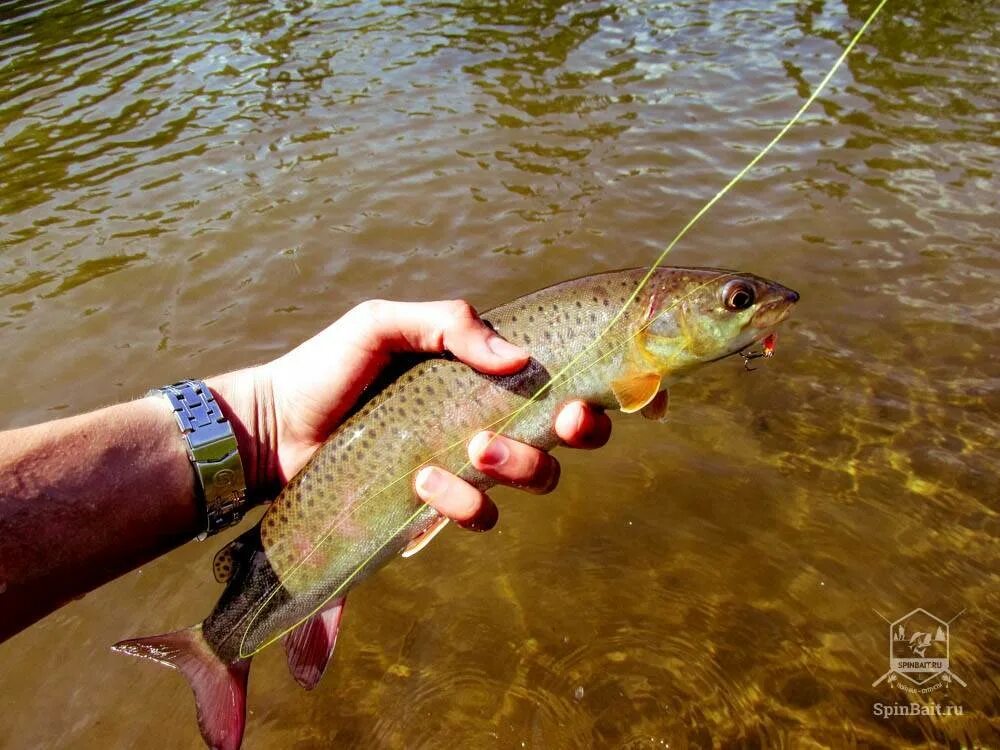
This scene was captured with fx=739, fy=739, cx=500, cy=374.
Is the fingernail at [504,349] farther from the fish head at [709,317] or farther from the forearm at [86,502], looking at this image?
the forearm at [86,502]

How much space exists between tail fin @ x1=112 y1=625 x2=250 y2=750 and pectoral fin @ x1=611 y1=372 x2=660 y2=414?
2.04 m

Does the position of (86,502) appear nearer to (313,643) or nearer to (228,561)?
(228,561)

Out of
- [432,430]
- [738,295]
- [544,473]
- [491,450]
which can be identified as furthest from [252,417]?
[738,295]

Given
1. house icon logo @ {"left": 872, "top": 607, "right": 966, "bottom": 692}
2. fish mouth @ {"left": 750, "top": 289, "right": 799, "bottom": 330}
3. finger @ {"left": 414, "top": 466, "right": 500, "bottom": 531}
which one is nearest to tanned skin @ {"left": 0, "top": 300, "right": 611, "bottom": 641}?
finger @ {"left": 414, "top": 466, "right": 500, "bottom": 531}

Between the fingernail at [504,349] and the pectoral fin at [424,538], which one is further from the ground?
the fingernail at [504,349]

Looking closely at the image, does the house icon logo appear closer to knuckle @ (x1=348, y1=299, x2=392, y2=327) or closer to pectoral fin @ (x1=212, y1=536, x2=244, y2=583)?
knuckle @ (x1=348, y1=299, x2=392, y2=327)

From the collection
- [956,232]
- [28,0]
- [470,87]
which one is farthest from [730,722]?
[28,0]

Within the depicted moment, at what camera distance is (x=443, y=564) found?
15.1ft

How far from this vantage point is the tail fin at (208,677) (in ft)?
10.5

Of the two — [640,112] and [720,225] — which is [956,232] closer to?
[720,225]

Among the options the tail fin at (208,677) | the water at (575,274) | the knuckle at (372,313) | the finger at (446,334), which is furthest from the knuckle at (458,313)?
the water at (575,274)

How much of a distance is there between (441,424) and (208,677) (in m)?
1.51

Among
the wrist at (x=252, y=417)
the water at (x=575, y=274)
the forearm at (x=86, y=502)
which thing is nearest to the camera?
the forearm at (x=86, y=502)

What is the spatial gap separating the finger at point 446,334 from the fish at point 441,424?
0.35ft
